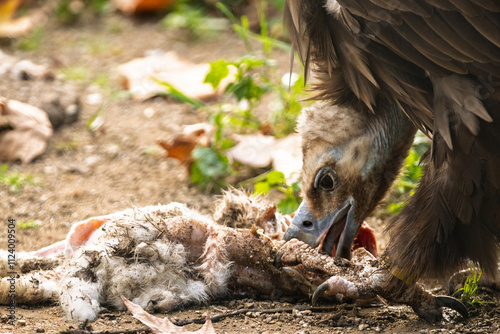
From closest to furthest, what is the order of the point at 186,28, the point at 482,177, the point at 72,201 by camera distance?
the point at 482,177
the point at 72,201
the point at 186,28

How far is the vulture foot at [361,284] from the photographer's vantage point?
266 cm

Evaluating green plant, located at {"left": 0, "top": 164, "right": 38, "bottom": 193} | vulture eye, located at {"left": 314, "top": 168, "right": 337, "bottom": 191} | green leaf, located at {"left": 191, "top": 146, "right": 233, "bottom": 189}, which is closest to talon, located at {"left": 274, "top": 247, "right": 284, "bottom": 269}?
vulture eye, located at {"left": 314, "top": 168, "right": 337, "bottom": 191}

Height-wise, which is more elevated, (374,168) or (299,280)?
(374,168)

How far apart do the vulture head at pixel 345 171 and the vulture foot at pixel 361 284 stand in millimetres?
149

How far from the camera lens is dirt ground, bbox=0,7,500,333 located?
8.64ft

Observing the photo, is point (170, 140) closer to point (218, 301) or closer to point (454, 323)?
point (218, 301)

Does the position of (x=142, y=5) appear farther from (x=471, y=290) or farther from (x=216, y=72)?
(x=471, y=290)

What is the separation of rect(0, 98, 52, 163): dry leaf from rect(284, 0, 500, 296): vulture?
199cm

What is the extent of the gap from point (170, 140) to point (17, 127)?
37.2 inches

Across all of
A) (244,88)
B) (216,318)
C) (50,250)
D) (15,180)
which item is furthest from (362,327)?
(15,180)

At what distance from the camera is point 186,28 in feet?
21.1

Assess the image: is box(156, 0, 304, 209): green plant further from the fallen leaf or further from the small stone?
the fallen leaf

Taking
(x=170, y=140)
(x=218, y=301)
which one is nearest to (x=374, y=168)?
(x=218, y=301)

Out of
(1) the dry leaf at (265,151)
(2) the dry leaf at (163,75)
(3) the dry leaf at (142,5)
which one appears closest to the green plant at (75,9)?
(3) the dry leaf at (142,5)
